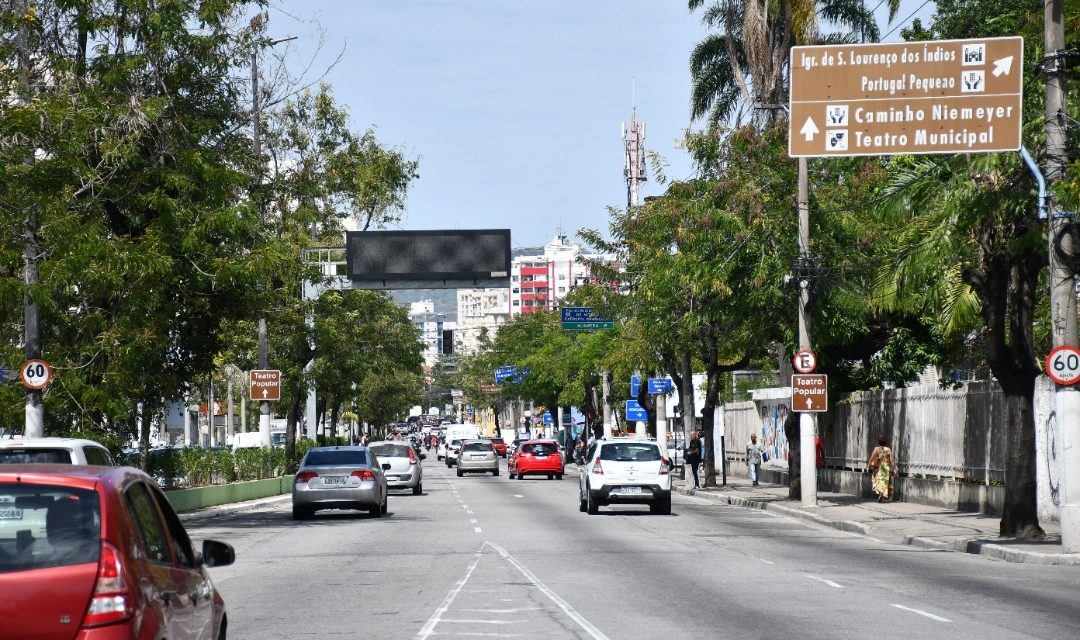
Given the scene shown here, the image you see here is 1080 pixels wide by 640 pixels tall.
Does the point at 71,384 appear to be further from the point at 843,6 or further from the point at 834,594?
the point at 843,6

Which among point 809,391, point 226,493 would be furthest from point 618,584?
point 226,493

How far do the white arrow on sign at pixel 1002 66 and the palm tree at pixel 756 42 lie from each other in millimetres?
19771

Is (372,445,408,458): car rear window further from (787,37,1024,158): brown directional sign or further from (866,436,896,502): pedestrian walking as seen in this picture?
(787,37,1024,158): brown directional sign

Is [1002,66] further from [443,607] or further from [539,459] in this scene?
[539,459]

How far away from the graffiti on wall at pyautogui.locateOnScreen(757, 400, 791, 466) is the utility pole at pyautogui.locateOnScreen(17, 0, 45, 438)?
91.3 ft

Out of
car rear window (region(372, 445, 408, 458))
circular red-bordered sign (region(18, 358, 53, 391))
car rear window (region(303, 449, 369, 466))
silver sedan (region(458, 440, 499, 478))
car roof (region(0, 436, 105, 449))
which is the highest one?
circular red-bordered sign (region(18, 358, 53, 391))

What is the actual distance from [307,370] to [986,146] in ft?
120

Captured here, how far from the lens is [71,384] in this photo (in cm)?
2847

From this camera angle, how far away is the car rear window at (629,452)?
3412 cm

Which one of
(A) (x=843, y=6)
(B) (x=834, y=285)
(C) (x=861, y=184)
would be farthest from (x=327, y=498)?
(A) (x=843, y=6)

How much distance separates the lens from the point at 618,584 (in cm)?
1745

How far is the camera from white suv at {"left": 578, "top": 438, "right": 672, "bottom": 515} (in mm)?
33906

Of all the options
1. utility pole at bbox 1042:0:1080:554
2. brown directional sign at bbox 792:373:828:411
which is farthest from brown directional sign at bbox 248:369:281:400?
utility pole at bbox 1042:0:1080:554

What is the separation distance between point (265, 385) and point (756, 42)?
1895cm
